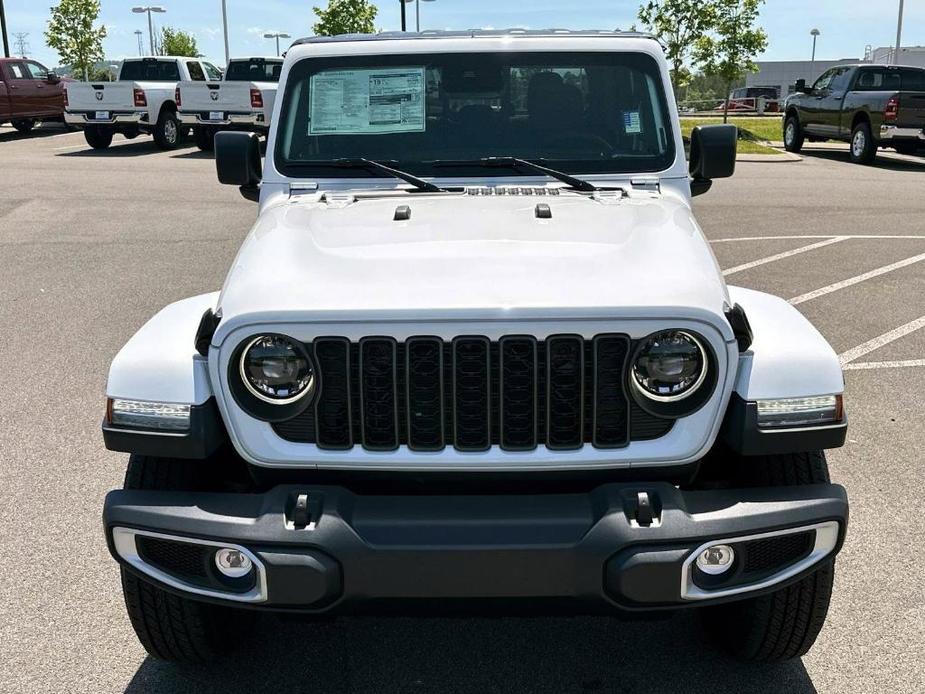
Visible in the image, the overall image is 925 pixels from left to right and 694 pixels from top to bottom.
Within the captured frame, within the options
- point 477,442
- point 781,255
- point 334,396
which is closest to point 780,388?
point 477,442

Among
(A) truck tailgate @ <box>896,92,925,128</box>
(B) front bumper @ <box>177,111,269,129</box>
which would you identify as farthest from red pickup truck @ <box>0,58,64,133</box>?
(A) truck tailgate @ <box>896,92,925,128</box>

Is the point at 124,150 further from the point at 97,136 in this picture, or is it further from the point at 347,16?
the point at 347,16

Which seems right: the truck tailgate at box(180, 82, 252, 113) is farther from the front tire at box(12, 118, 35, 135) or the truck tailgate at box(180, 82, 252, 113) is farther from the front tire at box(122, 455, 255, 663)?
the front tire at box(122, 455, 255, 663)

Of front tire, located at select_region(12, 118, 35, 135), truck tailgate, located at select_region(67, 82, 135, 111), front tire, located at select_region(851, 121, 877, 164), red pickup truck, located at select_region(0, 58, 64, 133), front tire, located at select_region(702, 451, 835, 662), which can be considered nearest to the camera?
front tire, located at select_region(702, 451, 835, 662)

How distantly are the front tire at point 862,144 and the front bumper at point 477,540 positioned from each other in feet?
62.8

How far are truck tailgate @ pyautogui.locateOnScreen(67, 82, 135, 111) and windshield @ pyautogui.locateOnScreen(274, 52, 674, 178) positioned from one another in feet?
61.5

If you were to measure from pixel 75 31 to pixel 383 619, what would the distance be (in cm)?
4273

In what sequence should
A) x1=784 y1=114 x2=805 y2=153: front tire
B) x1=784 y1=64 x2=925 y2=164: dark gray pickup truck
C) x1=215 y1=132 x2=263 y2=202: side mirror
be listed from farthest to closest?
x1=784 y1=114 x2=805 y2=153: front tire, x1=784 y1=64 x2=925 y2=164: dark gray pickup truck, x1=215 y1=132 x2=263 y2=202: side mirror

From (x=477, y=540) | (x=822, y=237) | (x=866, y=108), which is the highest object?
(x=866, y=108)

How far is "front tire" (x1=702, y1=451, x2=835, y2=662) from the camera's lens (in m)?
2.87

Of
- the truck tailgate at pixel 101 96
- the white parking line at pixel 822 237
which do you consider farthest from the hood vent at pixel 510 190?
the truck tailgate at pixel 101 96

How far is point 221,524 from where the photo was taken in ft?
8.45

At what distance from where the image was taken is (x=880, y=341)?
706 cm

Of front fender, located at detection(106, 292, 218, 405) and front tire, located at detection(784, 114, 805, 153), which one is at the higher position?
front fender, located at detection(106, 292, 218, 405)
